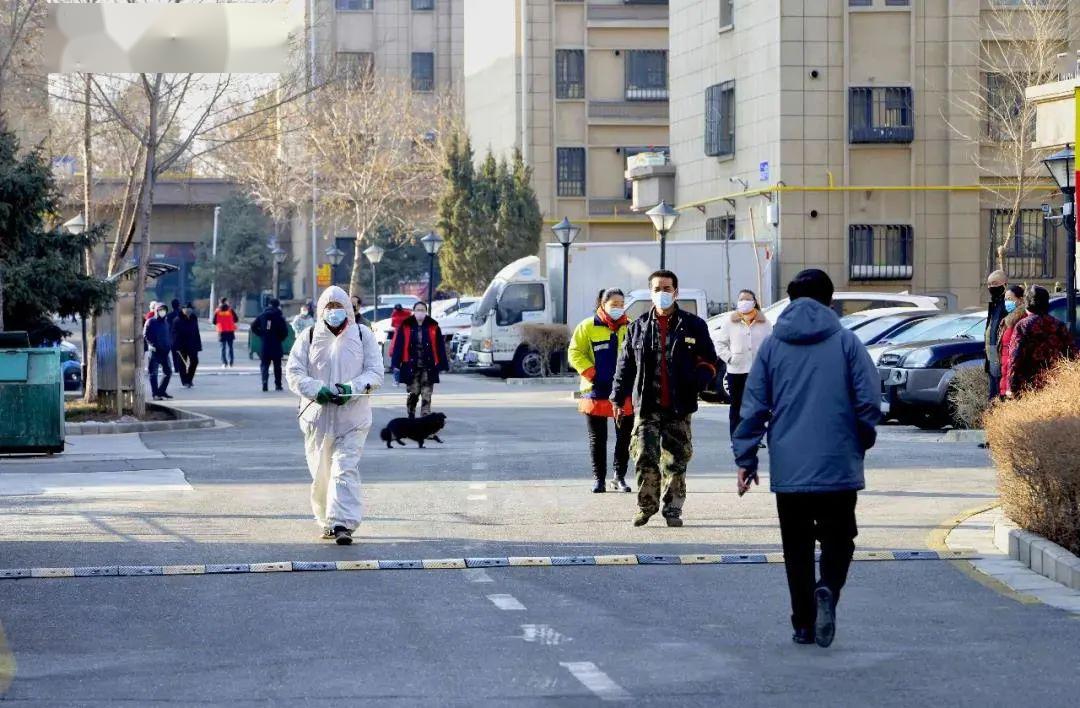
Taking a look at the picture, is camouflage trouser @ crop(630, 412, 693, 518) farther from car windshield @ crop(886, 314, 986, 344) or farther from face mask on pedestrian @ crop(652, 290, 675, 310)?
car windshield @ crop(886, 314, 986, 344)

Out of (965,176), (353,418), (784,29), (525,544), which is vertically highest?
(784,29)

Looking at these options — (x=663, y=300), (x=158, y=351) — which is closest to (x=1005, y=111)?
(x=158, y=351)

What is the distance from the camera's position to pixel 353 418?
504 inches

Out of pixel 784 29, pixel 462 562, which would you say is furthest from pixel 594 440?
pixel 784 29

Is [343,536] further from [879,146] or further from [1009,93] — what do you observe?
[1009,93]

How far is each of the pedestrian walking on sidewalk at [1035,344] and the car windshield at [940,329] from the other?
21.5ft

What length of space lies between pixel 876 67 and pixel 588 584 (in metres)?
30.8

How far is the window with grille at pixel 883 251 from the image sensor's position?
40.4 m

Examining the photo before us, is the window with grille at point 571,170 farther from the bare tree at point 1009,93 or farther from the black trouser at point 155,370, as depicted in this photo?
the black trouser at point 155,370

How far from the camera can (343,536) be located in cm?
1254

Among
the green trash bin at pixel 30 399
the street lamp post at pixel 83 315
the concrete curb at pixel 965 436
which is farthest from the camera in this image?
the street lamp post at pixel 83 315

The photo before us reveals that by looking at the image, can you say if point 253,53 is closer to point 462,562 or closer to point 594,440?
point 594,440

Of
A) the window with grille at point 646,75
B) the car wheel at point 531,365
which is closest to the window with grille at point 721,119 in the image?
the car wheel at point 531,365

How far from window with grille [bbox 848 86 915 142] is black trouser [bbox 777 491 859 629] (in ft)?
105
